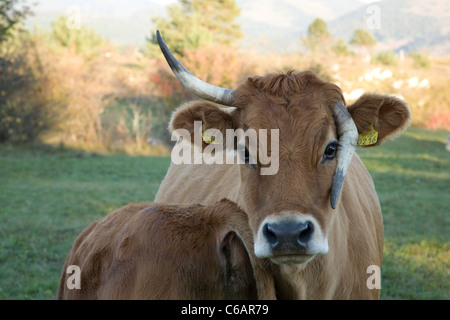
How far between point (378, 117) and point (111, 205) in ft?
24.4

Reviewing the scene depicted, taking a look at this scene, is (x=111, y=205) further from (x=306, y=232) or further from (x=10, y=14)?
(x=10, y=14)

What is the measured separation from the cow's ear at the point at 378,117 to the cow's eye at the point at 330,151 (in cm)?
34

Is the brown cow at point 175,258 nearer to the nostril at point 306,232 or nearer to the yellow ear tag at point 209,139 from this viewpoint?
the nostril at point 306,232

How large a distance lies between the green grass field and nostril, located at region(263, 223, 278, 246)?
382 cm

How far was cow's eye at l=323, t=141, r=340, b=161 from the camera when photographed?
2717 mm

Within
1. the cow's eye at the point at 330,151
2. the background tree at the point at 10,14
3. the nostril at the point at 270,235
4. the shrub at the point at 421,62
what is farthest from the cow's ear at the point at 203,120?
the shrub at the point at 421,62

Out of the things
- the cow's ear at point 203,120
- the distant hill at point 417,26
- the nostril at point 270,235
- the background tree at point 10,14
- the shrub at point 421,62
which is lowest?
the nostril at point 270,235

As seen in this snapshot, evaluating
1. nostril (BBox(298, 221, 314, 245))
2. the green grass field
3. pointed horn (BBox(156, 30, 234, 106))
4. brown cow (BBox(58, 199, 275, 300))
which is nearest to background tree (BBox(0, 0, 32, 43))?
Result: the green grass field

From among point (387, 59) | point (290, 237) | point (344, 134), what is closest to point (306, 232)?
point (290, 237)

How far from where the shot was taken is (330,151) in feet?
9.00

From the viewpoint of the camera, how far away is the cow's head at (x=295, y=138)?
2367 mm

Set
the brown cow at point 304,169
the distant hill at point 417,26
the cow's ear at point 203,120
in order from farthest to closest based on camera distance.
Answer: the distant hill at point 417,26
the cow's ear at point 203,120
the brown cow at point 304,169

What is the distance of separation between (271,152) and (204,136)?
2.27 ft

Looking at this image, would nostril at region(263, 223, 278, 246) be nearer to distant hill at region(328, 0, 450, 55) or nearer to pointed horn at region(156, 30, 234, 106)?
pointed horn at region(156, 30, 234, 106)
